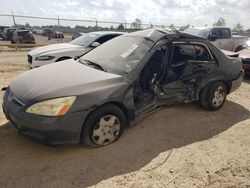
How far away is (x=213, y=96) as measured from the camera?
5367 millimetres

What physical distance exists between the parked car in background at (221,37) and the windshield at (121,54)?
24.6 feet

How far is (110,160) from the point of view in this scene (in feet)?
11.8

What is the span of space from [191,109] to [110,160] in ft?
8.59

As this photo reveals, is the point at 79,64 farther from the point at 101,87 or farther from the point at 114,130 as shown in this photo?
the point at 114,130

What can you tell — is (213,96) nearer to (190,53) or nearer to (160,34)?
(190,53)

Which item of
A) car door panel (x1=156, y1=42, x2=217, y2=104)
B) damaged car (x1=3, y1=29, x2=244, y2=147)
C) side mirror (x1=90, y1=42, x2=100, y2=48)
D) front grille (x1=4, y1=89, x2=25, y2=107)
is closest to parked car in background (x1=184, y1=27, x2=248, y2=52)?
side mirror (x1=90, y1=42, x2=100, y2=48)

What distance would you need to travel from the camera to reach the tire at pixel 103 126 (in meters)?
3.62

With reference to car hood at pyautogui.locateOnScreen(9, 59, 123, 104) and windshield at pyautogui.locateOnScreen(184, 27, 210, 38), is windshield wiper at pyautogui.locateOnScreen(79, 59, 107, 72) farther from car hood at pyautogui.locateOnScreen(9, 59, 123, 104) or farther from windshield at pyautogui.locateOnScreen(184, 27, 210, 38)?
windshield at pyautogui.locateOnScreen(184, 27, 210, 38)

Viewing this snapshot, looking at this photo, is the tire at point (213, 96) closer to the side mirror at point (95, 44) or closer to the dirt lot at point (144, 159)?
the dirt lot at point (144, 159)

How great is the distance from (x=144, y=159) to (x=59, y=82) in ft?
5.17

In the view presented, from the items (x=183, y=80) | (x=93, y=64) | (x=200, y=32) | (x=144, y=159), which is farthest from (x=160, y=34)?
(x=200, y=32)

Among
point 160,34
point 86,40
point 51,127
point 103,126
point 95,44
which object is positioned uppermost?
point 160,34

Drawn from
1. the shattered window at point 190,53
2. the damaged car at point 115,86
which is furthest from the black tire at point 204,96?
the shattered window at point 190,53

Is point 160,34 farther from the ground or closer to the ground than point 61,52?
farther from the ground
